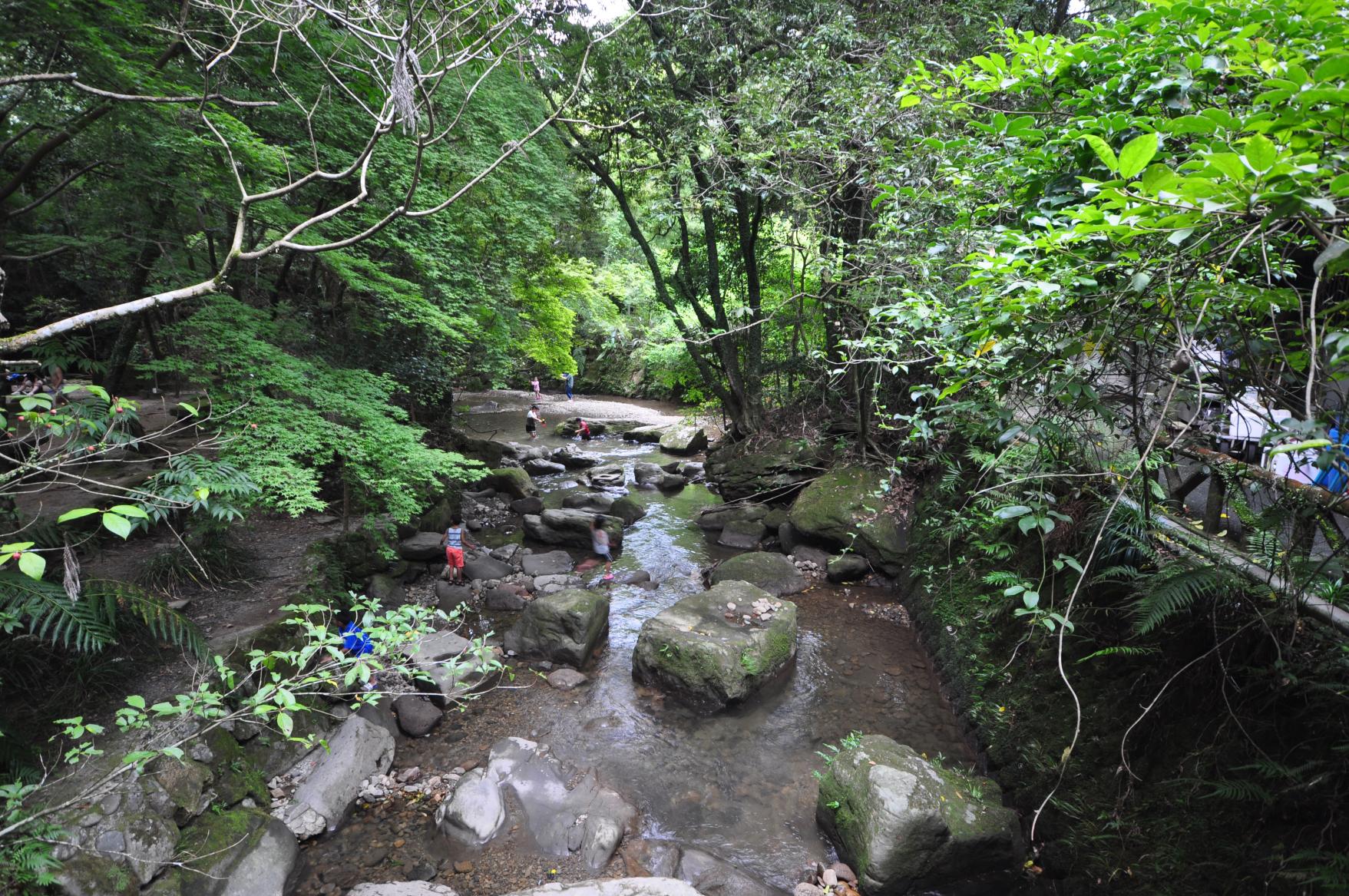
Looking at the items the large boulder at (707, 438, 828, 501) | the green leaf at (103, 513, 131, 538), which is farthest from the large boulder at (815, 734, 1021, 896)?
the large boulder at (707, 438, 828, 501)

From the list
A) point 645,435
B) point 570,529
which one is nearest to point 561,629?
point 570,529

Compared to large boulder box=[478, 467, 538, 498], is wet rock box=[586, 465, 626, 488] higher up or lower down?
lower down

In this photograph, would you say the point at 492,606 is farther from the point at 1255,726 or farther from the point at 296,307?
the point at 1255,726

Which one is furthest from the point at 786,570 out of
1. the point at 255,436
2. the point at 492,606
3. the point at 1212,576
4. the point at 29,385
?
the point at 29,385

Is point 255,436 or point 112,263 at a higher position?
point 112,263

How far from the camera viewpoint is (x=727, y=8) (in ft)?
27.2

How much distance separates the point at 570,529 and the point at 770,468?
13.0 ft

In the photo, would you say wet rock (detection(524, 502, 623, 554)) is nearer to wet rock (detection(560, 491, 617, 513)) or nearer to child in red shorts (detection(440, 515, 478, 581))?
wet rock (detection(560, 491, 617, 513))

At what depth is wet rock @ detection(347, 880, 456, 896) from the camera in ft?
11.5

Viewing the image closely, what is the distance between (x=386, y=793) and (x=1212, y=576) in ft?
18.3

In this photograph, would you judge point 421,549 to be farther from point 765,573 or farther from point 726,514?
point 726,514

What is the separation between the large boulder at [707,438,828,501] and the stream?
3158 millimetres

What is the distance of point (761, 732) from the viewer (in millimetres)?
5172

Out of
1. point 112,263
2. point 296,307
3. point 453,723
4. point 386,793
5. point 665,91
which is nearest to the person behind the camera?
point 386,793
